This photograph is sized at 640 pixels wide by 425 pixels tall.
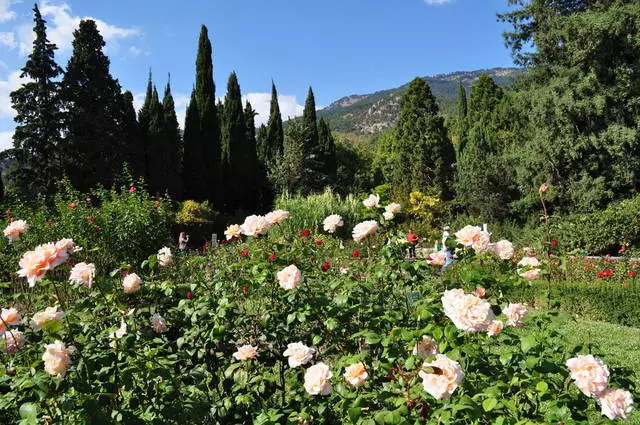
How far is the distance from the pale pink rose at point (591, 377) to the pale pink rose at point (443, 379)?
0.32 meters

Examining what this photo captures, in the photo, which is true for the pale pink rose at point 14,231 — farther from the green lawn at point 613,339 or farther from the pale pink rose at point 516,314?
the green lawn at point 613,339

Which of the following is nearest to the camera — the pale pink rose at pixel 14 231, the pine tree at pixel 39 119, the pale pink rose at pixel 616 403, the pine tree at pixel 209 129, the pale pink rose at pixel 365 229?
the pale pink rose at pixel 616 403

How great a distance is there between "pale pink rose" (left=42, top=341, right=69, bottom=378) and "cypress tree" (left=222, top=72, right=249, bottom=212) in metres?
19.9

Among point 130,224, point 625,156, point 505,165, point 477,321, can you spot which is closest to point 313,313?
point 477,321

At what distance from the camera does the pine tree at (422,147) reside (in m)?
19.1

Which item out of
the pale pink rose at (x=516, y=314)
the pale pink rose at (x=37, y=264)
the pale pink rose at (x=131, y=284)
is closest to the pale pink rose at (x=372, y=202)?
the pale pink rose at (x=516, y=314)

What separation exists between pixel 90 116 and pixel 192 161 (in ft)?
14.5

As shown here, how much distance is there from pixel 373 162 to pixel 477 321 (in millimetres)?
35754

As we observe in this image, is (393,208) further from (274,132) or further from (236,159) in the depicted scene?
(274,132)

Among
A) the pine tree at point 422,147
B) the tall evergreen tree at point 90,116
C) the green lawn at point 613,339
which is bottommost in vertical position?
the green lawn at point 613,339

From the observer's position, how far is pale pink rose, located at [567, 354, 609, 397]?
1.23 metres

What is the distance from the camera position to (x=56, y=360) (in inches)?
55.2

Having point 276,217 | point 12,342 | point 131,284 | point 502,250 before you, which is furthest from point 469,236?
point 12,342

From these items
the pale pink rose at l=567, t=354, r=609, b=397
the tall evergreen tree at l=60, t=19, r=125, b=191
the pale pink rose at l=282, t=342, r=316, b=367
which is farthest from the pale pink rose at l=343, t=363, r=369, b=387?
the tall evergreen tree at l=60, t=19, r=125, b=191
